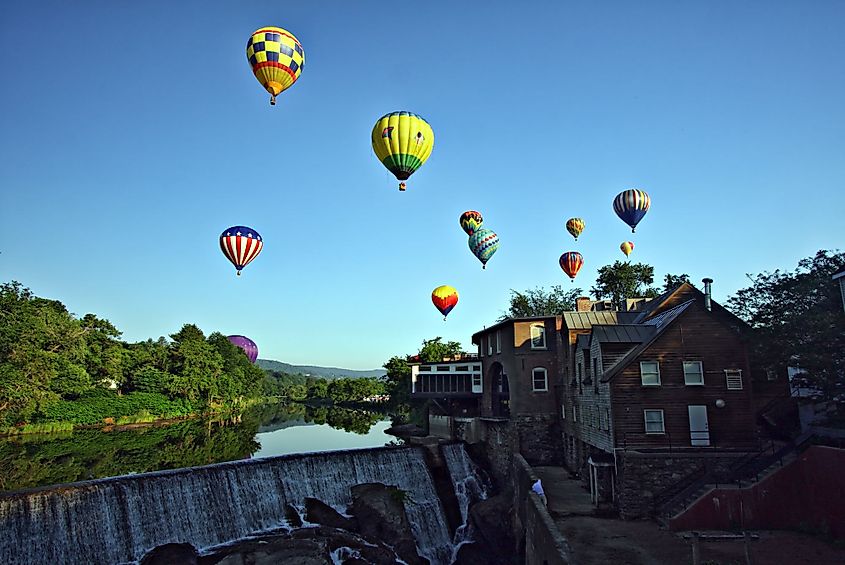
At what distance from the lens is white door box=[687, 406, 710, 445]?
933 inches

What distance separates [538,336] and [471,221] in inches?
701

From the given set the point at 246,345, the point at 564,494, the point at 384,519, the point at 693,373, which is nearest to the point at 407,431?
the point at 384,519

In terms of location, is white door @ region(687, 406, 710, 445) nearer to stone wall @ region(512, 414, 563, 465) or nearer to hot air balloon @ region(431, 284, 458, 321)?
stone wall @ region(512, 414, 563, 465)

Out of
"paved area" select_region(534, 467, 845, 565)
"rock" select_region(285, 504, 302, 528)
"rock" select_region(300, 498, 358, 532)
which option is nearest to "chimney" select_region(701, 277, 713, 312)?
"paved area" select_region(534, 467, 845, 565)

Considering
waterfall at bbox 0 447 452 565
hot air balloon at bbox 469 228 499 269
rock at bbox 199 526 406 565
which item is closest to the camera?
waterfall at bbox 0 447 452 565

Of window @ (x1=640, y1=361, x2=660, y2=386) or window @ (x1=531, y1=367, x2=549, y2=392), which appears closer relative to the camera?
window @ (x1=640, y1=361, x2=660, y2=386)

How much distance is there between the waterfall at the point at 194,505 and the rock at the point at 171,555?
1.76ft

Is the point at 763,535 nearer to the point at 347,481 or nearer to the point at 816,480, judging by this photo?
the point at 816,480

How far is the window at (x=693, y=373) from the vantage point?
2427 cm

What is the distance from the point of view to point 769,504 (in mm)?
19641

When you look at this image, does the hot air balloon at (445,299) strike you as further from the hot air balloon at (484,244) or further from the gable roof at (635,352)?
the gable roof at (635,352)

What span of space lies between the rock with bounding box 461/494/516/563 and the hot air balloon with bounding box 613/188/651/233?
2244cm

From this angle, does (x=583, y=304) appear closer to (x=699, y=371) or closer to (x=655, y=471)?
(x=699, y=371)

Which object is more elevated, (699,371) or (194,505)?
(699,371)
